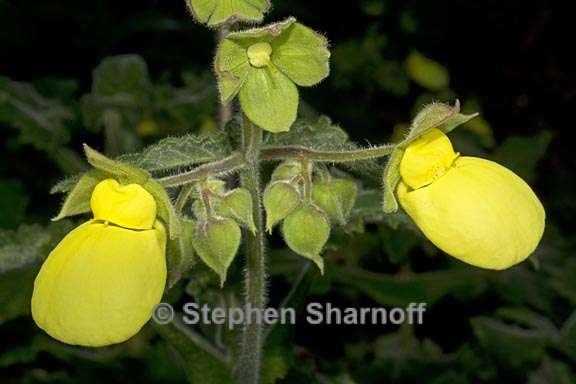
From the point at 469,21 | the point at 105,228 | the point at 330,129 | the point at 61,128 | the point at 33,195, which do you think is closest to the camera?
the point at 105,228

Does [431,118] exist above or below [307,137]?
above

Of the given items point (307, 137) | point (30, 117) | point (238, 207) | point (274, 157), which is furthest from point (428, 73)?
point (238, 207)

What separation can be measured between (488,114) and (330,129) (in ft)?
5.00

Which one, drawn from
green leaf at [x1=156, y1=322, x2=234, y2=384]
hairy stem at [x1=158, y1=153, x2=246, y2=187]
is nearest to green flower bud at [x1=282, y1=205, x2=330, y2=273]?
hairy stem at [x1=158, y1=153, x2=246, y2=187]

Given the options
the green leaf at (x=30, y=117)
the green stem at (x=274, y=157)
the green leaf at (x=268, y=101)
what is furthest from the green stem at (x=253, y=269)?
the green leaf at (x=30, y=117)


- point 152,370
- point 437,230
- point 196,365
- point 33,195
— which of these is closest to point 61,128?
point 33,195

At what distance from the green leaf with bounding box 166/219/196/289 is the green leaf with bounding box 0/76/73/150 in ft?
3.21

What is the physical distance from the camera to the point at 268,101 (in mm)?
1234

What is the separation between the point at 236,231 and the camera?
4.22 ft

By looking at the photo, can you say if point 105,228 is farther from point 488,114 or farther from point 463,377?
point 488,114

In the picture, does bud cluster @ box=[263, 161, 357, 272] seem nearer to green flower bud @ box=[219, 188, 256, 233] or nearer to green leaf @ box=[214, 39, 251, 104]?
green flower bud @ box=[219, 188, 256, 233]

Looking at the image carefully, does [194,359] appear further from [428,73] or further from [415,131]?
[428,73]

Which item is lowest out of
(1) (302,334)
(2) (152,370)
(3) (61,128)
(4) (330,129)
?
(1) (302,334)

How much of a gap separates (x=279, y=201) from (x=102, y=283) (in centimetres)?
28
